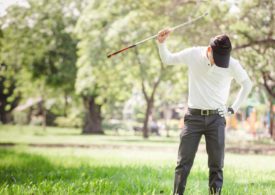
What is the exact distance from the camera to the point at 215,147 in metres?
6.05

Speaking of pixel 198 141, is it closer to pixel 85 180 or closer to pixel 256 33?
pixel 85 180

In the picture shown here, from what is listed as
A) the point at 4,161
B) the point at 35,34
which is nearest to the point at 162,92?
the point at 35,34

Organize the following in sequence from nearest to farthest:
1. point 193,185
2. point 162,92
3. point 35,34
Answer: point 193,185 < point 35,34 < point 162,92

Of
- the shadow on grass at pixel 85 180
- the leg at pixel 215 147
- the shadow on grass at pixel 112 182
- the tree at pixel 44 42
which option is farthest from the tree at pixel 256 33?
the tree at pixel 44 42

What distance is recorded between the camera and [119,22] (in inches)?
1120

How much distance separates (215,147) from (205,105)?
0.51 meters

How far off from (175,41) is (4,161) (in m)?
13.6

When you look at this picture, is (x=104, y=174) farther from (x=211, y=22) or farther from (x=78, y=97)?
(x=78, y=97)

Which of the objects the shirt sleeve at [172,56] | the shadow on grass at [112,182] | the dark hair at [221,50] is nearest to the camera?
the dark hair at [221,50]

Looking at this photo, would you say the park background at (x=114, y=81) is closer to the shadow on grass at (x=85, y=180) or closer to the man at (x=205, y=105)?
the shadow on grass at (x=85, y=180)

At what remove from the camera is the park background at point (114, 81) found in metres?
8.80

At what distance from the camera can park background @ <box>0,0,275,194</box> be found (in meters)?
8.80

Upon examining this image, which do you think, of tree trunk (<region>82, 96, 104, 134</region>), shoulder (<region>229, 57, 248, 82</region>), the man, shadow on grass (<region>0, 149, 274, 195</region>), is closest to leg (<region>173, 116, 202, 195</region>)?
the man

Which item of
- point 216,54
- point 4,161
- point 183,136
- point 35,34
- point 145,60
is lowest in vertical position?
point 4,161
